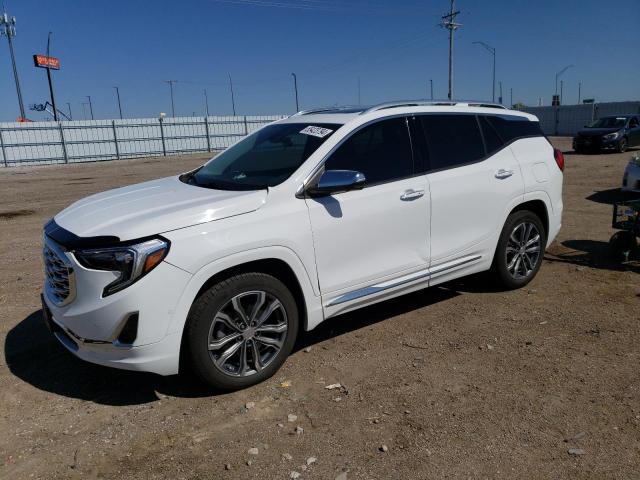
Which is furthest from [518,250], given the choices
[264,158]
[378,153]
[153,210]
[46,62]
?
[46,62]

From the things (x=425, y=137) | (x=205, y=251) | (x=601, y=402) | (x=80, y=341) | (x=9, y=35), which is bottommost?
(x=601, y=402)

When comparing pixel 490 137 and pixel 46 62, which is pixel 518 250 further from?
pixel 46 62

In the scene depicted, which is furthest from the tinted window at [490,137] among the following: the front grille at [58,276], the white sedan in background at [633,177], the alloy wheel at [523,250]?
the white sedan in background at [633,177]

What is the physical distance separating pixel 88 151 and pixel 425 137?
32249 mm

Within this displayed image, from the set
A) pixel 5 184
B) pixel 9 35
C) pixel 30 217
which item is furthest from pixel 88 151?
pixel 30 217

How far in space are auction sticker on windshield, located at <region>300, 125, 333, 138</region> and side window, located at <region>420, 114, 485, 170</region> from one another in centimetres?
94

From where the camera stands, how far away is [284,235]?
11.4 feet

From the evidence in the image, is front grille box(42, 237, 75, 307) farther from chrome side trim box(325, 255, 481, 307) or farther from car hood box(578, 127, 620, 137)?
car hood box(578, 127, 620, 137)

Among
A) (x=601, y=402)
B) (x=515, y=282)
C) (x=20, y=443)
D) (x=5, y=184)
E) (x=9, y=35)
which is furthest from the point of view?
(x=9, y=35)

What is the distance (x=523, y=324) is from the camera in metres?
4.50

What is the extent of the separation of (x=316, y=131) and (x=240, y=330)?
1.67 metres

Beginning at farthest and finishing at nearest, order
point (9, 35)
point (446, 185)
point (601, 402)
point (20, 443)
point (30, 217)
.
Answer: point (9, 35)
point (30, 217)
point (446, 185)
point (601, 402)
point (20, 443)

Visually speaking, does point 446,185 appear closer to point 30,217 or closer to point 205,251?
point 205,251

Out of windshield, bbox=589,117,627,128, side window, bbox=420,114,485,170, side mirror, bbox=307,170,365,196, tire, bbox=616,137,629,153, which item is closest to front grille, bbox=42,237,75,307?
side mirror, bbox=307,170,365,196
